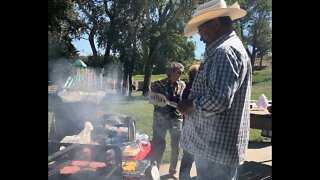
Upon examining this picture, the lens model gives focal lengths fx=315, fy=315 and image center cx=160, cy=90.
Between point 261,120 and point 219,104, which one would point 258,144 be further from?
point 219,104

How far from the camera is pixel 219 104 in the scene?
1441 mm

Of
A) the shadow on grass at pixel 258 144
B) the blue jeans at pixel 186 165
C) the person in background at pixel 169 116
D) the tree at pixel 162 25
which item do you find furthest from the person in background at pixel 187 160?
the tree at pixel 162 25

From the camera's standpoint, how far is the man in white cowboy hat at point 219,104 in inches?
57.4

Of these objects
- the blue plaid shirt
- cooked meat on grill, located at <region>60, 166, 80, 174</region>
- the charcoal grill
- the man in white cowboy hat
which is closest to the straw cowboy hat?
the man in white cowboy hat

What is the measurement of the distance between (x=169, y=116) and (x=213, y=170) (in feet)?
5.69

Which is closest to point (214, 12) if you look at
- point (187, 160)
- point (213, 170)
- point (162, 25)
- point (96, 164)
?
point (213, 170)

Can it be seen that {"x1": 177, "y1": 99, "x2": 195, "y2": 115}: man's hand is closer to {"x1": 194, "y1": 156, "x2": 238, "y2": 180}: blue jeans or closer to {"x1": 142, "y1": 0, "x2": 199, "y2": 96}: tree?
{"x1": 194, "y1": 156, "x2": 238, "y2": 180}: blue jeans

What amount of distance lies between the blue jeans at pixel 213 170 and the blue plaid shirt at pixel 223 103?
4cm

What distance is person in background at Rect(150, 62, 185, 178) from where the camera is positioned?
3.13 metres

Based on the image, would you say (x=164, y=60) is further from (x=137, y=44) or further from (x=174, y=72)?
(x=174, y=72)

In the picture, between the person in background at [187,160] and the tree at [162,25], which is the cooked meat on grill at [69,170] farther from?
the tree at [162,25]
